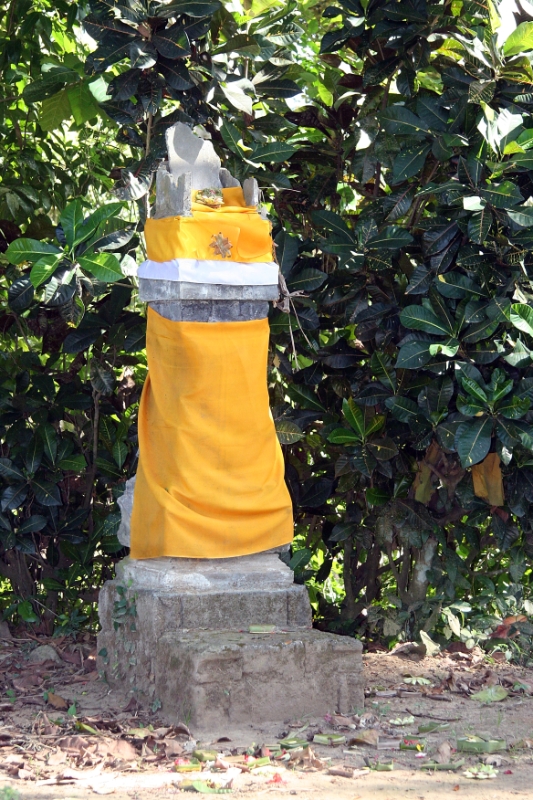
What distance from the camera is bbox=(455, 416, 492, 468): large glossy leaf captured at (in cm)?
461

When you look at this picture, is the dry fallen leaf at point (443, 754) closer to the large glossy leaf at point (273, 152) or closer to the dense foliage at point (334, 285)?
the dense foliage at point (334, 285)

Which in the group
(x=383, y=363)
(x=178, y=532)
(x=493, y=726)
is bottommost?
(x=493, y=726)

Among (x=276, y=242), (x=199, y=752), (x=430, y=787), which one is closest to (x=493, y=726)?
(x=430, y=787)

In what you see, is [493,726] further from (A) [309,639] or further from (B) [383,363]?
(B) [383,363]

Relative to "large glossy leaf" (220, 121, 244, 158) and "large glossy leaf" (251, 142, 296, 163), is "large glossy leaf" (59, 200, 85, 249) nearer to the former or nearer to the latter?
"large glossy leaf" (220, 121, 244, 158)

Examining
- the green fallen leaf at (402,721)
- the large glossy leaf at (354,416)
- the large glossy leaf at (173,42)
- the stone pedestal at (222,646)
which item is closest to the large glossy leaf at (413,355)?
the large glossy leaf at (354,416)

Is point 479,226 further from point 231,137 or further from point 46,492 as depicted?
point 46,492

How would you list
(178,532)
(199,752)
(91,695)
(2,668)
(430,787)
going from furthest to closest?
(2,668) → (91,695) → (178,532) → (199,752) → (430,787)

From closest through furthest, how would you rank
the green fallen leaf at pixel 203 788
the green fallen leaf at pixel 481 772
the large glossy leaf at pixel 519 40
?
the green fallen leaf at pixel 203 788 < the green fallen leaf at pixel 481 772 < the large glossy leaf at pixel 519 40

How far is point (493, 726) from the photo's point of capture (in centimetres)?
392

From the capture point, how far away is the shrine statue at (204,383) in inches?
163

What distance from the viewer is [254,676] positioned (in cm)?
380

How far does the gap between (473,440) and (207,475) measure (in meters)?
1.30

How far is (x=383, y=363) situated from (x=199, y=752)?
91.4 inches
